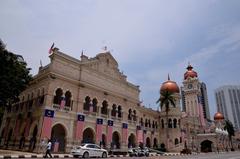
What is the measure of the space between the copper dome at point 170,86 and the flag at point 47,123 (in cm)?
3345

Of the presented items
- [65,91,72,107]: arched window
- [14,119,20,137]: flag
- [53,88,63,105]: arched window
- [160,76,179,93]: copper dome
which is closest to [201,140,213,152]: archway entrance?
[160,76,179,93]: copper dome

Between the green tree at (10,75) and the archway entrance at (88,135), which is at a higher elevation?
the green tree at (10,75)

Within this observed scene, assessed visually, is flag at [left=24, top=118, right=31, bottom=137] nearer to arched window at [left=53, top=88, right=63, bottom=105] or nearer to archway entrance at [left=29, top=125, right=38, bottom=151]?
archway entrance at [left=29, top=125, right=38, bottom=151]

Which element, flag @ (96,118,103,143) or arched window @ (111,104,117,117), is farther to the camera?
arched window @ (111,104,117,117)

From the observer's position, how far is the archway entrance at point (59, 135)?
27.8 meters

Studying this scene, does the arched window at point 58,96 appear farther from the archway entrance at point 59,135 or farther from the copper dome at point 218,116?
the copper dome at point 218,116

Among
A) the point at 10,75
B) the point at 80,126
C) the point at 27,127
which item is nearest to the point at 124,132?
the point at 80,126

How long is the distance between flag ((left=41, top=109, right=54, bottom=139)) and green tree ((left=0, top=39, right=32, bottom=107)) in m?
4.17

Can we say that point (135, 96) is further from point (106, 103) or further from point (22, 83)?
point (22, 83)

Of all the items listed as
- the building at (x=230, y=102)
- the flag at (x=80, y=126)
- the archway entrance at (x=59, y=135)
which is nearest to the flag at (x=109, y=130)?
the flag at (x=80, y=126)

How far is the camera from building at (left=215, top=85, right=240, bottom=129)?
128m

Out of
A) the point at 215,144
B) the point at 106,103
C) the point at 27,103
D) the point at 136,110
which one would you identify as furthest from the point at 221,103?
the point at 27,103

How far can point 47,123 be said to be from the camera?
82.7ft

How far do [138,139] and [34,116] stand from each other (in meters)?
20.0
